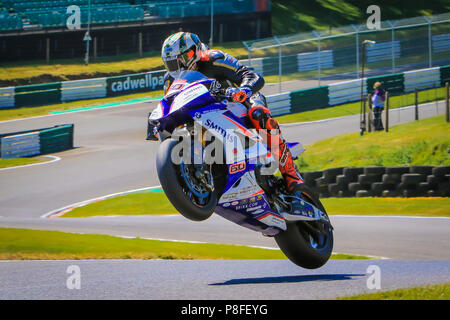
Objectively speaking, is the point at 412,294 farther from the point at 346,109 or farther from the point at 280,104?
the point at 346,109

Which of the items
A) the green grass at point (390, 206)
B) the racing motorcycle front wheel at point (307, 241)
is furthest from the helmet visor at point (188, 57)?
the green grass at point (390, 206)

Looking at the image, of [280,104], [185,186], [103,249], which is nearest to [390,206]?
[103,249]

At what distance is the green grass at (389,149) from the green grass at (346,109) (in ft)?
25.7

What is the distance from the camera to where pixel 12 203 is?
794 inches

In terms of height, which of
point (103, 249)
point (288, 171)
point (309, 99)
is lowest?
point (103, 249)

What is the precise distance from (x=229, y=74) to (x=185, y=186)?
68.6 inches

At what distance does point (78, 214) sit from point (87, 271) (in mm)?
10719

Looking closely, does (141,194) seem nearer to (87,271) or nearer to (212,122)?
(87,271)

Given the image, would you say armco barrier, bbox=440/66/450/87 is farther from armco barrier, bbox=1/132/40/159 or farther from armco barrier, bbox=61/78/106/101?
armco barrier, bbox=1/132/40/159

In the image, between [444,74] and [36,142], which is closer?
[36,142]

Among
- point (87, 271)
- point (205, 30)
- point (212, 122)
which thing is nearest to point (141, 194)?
point (87, 271)

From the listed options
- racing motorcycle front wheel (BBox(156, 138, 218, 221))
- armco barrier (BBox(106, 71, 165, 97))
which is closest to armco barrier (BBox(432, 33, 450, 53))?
armco barrier (BBox(106, 71, 165, 97))

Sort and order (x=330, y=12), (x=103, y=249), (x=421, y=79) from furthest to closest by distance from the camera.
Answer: (x=330, y=12) < (x=421, y=79) < (x=103, y=249)

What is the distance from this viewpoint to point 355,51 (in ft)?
113
